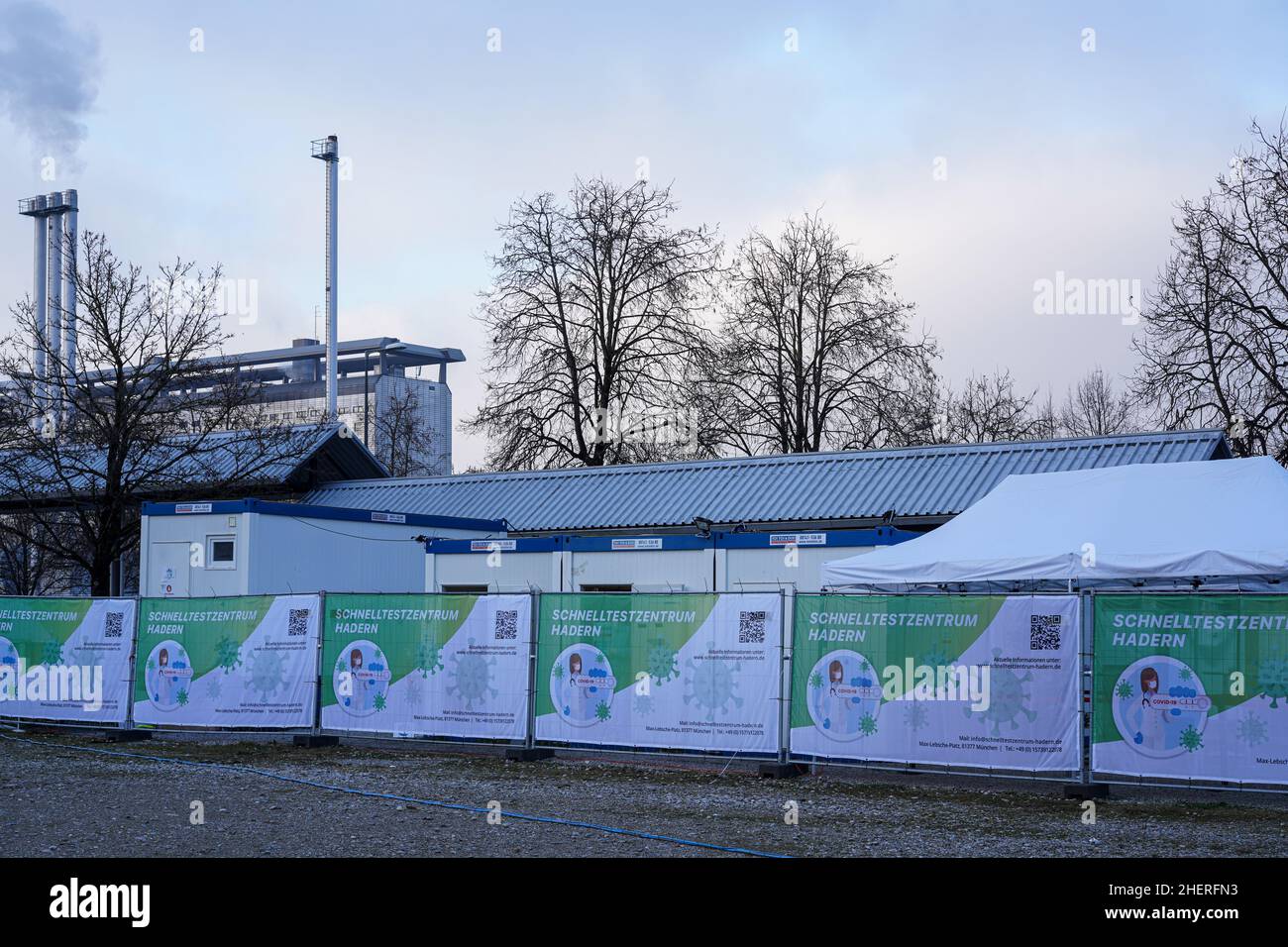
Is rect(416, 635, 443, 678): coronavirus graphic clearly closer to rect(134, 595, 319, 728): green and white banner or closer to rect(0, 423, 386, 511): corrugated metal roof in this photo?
rect(134, 595, 319, 728): green and white banner

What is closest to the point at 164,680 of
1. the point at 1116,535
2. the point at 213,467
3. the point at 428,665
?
the point at 428,665

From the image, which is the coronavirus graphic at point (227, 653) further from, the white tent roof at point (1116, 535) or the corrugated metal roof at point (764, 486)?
the corrugated metal roof at point (764, 486)

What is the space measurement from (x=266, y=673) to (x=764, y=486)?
1528cm

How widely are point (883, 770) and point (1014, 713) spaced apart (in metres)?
1.55

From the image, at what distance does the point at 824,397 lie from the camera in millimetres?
48250

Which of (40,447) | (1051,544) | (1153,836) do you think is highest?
(40,447)

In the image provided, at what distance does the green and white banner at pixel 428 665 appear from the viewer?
17297 mm

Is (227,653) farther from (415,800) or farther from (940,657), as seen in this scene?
(940,657)

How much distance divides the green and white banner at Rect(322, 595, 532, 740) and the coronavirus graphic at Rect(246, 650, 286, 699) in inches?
27.8

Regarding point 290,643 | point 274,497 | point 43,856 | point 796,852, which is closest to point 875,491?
point 290,643

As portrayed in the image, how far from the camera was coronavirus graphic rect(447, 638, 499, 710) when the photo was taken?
17453 mm
